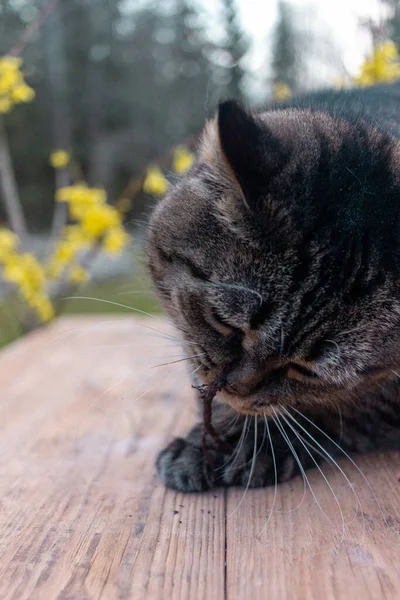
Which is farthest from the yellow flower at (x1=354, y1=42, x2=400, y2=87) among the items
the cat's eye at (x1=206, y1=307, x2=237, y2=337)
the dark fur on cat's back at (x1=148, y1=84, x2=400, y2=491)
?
the cat's eye at (x1=206, y1=307, x2=237, y2=337)

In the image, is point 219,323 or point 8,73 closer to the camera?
point 219,323

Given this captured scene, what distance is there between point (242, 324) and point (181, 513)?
30cm

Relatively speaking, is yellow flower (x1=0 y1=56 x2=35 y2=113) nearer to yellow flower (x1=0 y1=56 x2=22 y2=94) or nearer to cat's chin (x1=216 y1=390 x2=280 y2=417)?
yellow flower (x1=0 y1=56 x2=22 y2=94)

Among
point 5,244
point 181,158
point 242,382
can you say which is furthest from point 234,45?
point 242,382

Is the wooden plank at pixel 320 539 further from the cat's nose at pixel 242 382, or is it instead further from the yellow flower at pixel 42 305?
the yellow flower at pixel 42 305

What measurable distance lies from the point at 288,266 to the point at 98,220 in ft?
5.17

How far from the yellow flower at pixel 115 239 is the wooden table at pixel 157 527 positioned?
1.07 meters

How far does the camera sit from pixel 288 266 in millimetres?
746

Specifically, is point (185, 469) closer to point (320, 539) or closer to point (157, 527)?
point (157, 527)

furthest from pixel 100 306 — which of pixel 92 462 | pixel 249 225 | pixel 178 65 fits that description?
pixel 249 225

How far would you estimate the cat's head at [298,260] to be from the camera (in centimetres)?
74

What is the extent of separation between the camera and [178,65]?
443cm

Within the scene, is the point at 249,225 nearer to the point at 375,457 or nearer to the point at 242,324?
the point at 242,324

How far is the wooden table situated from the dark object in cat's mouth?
82 millimetres
